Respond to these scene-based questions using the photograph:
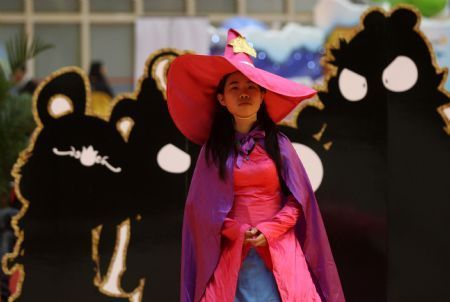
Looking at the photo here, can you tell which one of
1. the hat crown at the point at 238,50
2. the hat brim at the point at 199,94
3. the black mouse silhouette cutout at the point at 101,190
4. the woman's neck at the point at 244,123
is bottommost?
the black mouse silhouette cutout at the point at 101,190

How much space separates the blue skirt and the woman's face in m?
0.59

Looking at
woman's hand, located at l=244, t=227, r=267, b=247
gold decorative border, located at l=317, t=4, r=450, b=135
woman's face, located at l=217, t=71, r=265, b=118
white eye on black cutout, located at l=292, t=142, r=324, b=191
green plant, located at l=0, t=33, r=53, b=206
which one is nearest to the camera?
woman's hand, located at l=244, t=227, r=267, b=247

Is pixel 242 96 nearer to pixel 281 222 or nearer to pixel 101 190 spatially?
pixel 281 222

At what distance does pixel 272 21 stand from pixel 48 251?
399 inches

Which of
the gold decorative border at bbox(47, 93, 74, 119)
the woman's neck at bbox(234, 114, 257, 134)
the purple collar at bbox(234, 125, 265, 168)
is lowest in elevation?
the gold decorative border at bbox(47, 93, 74, 119)

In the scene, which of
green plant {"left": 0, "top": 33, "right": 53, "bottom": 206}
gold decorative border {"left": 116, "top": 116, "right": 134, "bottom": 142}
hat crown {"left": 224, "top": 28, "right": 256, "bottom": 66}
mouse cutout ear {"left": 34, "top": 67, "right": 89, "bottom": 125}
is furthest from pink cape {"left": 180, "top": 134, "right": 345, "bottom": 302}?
green plant {"left": 0, "top": 33, "right": 53, "bottom": 206}

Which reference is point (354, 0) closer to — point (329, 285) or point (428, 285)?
point (428, 285)

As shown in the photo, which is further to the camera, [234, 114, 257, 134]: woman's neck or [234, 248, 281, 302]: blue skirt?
[234, 114, 257, 134]: woman's neck

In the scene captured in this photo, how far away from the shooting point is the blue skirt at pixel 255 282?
11.0ft

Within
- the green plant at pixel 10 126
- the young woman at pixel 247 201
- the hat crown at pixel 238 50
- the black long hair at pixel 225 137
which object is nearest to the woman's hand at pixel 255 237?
the young woman at pixel 247 201

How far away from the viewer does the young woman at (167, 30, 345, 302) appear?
11.0 ft

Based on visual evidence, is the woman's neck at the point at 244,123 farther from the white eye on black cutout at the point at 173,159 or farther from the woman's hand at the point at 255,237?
the white eye on black cutout at the point at 173,159

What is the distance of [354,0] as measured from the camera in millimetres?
13477

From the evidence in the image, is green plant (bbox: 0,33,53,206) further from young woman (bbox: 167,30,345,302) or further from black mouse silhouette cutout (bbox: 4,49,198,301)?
young woman (bbox: 167,30,345,302)
